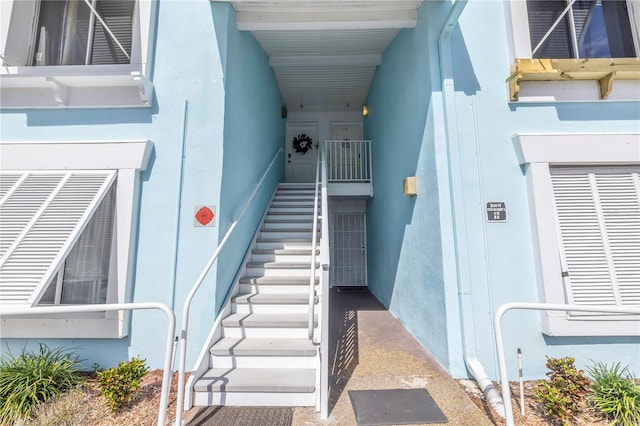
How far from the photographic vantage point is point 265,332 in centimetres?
309

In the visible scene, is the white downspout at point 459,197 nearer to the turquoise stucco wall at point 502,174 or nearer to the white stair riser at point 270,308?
the turquoise stucco wall at point 502,174

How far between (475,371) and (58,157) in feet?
16.8

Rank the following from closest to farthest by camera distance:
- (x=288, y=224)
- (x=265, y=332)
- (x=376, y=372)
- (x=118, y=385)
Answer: (x=118, y=385) → (x=376, y=372) → (x=265, y=332) → (x=288, y=224)

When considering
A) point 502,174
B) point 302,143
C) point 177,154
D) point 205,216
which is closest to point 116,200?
point 177,154

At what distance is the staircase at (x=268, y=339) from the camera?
250 cm

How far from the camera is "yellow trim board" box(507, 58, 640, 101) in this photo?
3.10 metres

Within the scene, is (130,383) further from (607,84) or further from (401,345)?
(607,84)

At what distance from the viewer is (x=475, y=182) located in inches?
125

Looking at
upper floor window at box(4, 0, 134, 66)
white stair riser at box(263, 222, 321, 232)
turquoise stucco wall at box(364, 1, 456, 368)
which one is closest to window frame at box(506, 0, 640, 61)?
turquoise stucco wall at box(364, 1, 456, 368)

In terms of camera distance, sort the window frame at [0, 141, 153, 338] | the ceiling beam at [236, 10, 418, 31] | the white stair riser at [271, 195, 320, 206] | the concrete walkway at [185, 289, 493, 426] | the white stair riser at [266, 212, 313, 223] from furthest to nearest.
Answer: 1. the white stair riser at [271, 195, 320, 206]
2. the white stair riser at [266, 212, 313, 223]
3. the ceiling beam at [236, 10, 418, 31]
4. the window frame at [0, 141, 153, 338]
5. the concrete walkway at [185, 289, 493, 426]

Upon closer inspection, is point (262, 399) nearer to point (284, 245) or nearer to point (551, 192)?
point (284, 245)

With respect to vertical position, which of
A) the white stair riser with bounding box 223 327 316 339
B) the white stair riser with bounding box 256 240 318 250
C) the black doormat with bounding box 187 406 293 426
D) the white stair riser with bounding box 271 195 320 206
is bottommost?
the black doormat with bounding box 187 406 293 426

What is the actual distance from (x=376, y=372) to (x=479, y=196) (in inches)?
87.7

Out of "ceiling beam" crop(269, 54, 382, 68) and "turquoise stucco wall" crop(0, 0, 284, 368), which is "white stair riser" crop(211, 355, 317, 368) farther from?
"ceiling beam" crop(269, 54, 382, 68)
